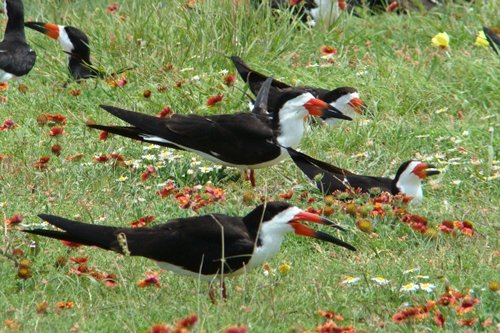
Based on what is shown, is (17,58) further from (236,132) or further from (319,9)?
(236,132)

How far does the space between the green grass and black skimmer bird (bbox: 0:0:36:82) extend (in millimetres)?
188

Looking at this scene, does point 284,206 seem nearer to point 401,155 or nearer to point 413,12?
point 401,155

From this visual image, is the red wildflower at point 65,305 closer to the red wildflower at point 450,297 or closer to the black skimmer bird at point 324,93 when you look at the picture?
the red wildflower at point 450,297

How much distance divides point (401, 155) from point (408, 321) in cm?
309

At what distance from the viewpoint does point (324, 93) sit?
859 cm

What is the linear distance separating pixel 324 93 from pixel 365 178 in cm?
178

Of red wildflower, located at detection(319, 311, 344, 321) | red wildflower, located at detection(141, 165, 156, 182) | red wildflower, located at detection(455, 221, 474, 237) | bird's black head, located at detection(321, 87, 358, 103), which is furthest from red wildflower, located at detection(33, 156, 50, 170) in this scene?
red wildflower, located at detection(319, 311, 344, 321)

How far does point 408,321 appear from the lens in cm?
480

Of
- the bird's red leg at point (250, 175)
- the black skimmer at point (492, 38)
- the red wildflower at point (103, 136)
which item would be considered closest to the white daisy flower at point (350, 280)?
the bird's red leg at point (250, 175)

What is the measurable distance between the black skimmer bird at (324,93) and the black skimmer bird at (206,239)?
283cm

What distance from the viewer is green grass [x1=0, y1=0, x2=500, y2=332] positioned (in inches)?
201

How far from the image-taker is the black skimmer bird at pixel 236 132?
7.14 metres

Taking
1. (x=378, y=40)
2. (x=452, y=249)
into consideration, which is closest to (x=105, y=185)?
(x=452, y=249)

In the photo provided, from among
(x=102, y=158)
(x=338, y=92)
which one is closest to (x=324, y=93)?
(x=338, y=92)
